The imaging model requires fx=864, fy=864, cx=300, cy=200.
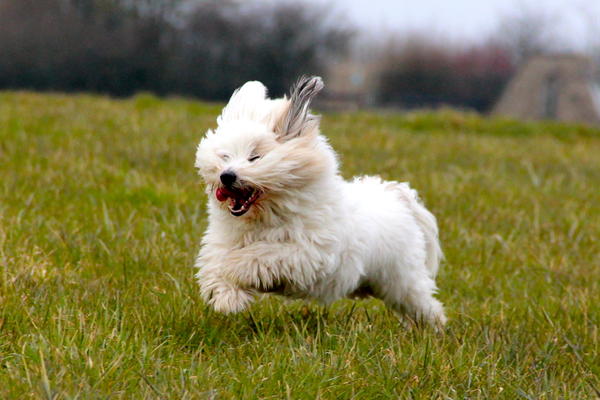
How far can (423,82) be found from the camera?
26.4 meters

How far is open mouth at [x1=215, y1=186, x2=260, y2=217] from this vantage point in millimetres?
3362

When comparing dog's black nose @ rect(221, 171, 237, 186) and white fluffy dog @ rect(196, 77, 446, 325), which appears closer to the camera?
dog's black nose @ rect(221, 171, 237, 186)

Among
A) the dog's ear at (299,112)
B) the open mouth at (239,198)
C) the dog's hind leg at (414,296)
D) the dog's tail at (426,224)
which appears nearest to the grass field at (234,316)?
the dog's hind leg at (414,296)

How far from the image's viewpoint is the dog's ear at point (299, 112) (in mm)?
3498

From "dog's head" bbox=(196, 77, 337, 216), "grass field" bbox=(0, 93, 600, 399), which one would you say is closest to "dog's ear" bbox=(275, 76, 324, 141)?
"dog's head" bbox=(196, 77, 337, 216)

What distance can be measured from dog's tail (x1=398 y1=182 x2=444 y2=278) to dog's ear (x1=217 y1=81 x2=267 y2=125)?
0.99 meters

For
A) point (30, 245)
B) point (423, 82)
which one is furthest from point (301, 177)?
point (423, 82)

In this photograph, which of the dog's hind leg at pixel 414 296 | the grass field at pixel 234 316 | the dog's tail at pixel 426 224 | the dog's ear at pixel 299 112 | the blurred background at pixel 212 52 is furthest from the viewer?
the blurred background at pixel 212 52

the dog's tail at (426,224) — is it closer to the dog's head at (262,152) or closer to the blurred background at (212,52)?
the dog's head at (262,152)

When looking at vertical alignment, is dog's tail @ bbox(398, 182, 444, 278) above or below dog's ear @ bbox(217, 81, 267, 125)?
below

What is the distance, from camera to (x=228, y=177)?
128 inches

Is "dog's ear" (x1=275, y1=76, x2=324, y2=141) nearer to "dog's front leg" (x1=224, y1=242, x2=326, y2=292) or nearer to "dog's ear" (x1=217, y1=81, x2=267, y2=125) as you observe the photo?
"dog's ear" (x1=217, y1=81, x2=267, y2=125)

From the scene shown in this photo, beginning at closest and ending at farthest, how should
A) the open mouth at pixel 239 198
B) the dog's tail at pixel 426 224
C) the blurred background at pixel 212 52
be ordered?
the open mouth at pixel 239 198, the dog's tail at pixel 426 224, the blurred background at pixel 212 52

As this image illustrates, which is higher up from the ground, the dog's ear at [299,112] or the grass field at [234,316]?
the dog's ear at [299,112]
